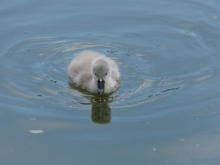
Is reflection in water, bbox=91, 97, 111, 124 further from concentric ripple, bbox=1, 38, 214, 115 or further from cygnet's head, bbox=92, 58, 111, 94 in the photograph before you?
cygnet's head, bbox=92, 58, 111, 94

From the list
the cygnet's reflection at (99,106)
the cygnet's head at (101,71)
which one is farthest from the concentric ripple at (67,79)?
the cygnet's head at (101,71)

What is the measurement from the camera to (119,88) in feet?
20.9

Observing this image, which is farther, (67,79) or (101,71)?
(67,79)

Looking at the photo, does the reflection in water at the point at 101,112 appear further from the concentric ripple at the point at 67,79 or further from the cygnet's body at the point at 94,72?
the cygnet's body at the point at 94,72

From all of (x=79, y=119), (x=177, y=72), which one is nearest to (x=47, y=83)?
(x=79, y=119)

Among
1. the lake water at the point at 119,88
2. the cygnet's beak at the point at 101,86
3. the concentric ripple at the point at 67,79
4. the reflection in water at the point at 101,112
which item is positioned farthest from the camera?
the cygnet's beak at the point at 101,86

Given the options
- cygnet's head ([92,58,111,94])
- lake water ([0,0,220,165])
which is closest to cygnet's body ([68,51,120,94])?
cygnet's head ([92,58,111,94])

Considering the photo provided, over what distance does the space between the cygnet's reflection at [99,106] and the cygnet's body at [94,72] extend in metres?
0.06

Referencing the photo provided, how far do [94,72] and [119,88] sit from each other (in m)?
0.35

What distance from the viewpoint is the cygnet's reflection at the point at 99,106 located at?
572cm

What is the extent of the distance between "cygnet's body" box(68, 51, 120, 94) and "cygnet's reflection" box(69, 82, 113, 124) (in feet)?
0.21

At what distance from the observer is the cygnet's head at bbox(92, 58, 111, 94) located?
6203mm

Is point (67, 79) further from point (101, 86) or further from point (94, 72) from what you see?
point (101, 86)

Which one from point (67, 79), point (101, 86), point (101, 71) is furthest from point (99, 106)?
point (67, 79)
